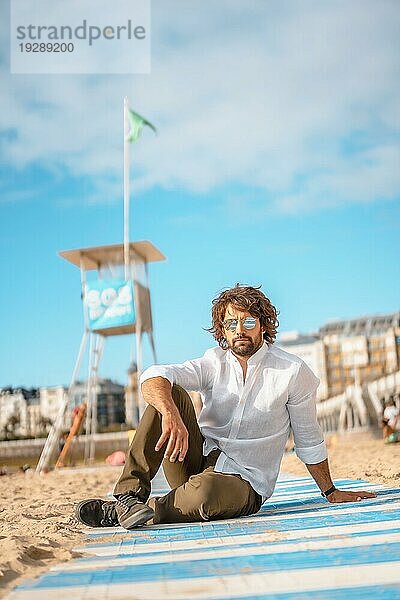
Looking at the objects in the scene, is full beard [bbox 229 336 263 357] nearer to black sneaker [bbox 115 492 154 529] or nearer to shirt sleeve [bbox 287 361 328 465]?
shirt sleeve [bbox 287 361 328 465]

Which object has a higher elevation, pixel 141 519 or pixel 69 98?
pixel 69 98

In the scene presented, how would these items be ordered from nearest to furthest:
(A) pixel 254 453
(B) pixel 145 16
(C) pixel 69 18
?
(A) pixel 254 453, (B) pixel 145 16, (C) pixel 69 18

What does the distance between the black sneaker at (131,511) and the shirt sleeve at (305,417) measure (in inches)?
30.3

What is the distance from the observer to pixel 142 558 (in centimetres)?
233

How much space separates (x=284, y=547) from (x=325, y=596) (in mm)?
730

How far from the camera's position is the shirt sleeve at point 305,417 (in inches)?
139

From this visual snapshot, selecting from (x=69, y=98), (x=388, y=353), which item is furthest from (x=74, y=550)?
(x=388, y=353)

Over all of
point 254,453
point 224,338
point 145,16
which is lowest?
point 254,453

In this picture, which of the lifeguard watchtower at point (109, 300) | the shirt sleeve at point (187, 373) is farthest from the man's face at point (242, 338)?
the lifeguard watchtower at point (109, 300)

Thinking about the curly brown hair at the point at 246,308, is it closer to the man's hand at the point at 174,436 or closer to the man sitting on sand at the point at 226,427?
the man sitting on sand at the point at 226,427

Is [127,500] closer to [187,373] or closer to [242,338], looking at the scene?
[187,373]

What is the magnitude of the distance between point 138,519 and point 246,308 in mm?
984

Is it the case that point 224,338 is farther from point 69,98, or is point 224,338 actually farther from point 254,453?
point 69,98

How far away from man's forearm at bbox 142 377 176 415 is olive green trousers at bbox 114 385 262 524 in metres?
0.05
